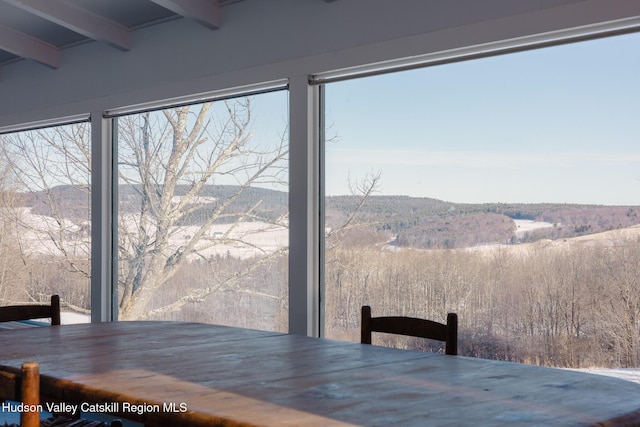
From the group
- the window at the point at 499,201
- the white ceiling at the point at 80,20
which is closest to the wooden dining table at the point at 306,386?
the window at the point at 499,201

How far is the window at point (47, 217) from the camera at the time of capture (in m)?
5.43

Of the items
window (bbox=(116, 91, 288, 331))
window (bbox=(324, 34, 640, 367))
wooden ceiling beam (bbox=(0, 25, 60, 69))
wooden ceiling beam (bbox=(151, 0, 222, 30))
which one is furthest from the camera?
wooden ceiling beam (bbox=(0, 25, 60, 69))

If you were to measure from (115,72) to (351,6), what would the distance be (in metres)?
2.02

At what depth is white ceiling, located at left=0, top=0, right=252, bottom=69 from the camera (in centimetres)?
415

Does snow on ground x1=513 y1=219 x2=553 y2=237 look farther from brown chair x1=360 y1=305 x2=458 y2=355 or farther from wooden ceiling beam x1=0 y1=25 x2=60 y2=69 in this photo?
wooden ceiling beam x1=0 y1=25 x2=60 y2=69

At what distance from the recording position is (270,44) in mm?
3961

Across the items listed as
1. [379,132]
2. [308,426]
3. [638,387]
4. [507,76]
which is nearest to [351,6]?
[379,132]

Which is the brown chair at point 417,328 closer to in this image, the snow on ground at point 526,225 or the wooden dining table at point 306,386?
the wooden dining table at point 306,386

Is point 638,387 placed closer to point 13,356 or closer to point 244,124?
point 13,356

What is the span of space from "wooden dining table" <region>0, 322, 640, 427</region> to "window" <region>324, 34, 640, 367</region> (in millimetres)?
1006

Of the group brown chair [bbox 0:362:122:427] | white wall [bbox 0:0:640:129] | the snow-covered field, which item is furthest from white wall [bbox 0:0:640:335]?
brown chair [bbox 0:362:122:427]

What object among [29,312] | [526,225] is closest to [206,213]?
[29,312]

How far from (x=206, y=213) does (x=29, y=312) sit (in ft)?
5.07

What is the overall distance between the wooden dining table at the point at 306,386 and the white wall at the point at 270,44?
152cm
